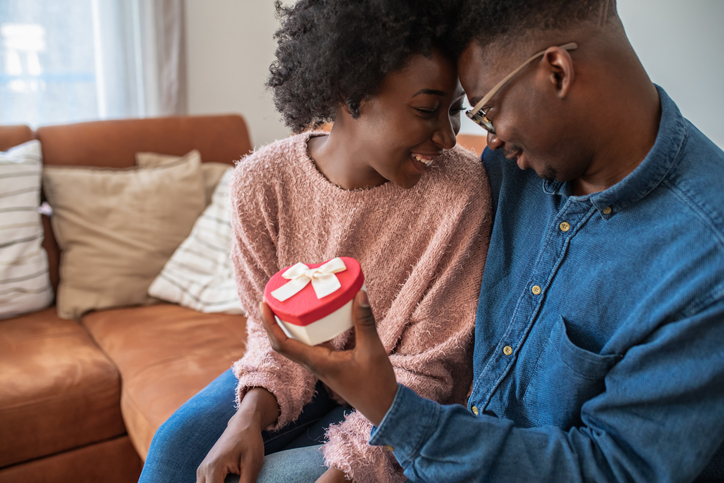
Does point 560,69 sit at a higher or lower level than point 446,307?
higher

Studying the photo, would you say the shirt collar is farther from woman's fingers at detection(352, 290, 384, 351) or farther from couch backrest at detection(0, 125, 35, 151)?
couch backrest at detection(0, 125, 35, 151)

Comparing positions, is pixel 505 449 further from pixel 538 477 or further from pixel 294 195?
pixel 294 195

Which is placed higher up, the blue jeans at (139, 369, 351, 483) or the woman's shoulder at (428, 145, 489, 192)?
the woman's shoulder at (428, 145, 489, 192)

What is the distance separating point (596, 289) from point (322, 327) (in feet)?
1.37

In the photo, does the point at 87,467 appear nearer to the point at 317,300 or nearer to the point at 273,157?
the point at 273,157

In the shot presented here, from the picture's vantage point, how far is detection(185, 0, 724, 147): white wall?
1415 mm

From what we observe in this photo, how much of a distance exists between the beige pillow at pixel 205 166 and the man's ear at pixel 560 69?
174 centimetres

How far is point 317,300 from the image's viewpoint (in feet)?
2.64

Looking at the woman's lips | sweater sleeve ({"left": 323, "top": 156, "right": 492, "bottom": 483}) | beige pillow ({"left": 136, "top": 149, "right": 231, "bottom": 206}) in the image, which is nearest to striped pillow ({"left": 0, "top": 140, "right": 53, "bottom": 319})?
beige pillow ({"left": 136, "top": 149, "right": 231, "bottom": 206})

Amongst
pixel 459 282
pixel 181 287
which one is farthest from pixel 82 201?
pixel 459 282

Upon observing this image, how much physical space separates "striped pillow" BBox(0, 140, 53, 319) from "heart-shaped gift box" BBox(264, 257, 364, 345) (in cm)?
149

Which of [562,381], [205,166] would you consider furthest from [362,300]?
[205,166]

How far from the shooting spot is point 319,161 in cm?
121

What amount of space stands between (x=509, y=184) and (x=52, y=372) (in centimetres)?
140
